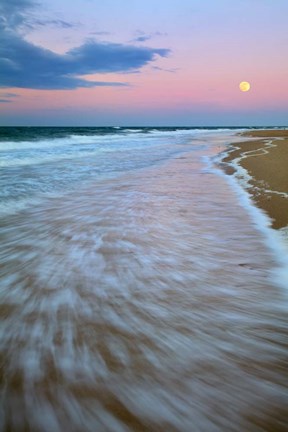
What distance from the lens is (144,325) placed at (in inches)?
83.2

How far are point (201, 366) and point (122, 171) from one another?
353 inches

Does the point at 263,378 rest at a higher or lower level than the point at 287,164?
lower

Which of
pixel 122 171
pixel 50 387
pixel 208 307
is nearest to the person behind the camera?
pixel 50 387

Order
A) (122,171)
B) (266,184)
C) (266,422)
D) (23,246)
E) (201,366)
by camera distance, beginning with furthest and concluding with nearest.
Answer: (122,171) → (266,184) → (23,246) → (201,366) → (266,422)

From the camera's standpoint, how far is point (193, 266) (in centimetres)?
304

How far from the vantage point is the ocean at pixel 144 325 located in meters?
1.47

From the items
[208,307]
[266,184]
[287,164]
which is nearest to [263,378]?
[208,307]

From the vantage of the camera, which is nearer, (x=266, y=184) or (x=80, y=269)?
(x=80, y=269)

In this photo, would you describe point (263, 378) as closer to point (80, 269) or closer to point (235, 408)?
point (235, 408)

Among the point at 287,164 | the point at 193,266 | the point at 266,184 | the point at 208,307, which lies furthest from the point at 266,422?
the point at 287,164

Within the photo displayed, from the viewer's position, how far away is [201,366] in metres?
1.74

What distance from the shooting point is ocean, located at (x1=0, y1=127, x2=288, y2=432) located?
1.47 m

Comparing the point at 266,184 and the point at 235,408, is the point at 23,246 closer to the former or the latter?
the point at 235,408

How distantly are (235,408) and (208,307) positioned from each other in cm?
89
